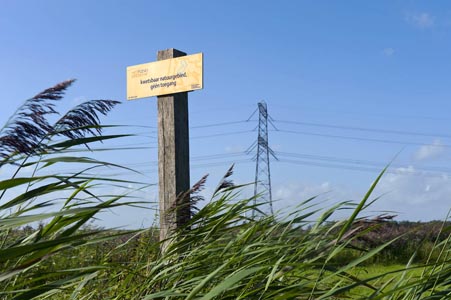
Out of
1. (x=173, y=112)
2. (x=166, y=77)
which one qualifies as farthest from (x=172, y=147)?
(x=166, y=77)

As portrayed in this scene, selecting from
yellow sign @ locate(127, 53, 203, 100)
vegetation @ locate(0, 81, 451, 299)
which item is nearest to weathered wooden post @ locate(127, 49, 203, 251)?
yellow sign @ locate(127, 53, 203, 100)

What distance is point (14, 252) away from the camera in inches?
50.8

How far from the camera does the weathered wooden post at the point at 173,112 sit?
531 centimetres

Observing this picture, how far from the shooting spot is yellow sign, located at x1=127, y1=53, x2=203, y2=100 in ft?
17.3

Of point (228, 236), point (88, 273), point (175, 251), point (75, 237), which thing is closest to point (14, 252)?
point (75, 237)

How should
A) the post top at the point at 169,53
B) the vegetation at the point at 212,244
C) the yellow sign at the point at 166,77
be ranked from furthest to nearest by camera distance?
the post top at the point at 169,53 → the yellow sign at the point at 166,77 → the vegetation at the point at 212,244

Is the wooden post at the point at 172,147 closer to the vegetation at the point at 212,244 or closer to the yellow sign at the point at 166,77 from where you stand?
the yellow sign at the point at 166,77

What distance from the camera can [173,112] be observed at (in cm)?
540

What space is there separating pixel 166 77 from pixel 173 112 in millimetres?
355

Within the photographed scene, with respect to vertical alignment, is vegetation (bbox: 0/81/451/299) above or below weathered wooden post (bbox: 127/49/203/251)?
below

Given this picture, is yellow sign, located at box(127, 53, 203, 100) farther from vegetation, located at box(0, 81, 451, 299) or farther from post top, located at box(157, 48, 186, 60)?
vegetation, located at box(0, 81, 451, 299)

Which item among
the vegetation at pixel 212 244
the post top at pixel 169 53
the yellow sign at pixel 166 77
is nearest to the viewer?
the vegetation at pixel 212 244

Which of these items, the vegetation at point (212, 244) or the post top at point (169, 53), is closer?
the vegetation at point (212, 244)

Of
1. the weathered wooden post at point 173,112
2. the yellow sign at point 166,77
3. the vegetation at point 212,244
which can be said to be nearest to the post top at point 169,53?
the weathered wooden post at point 173,112
